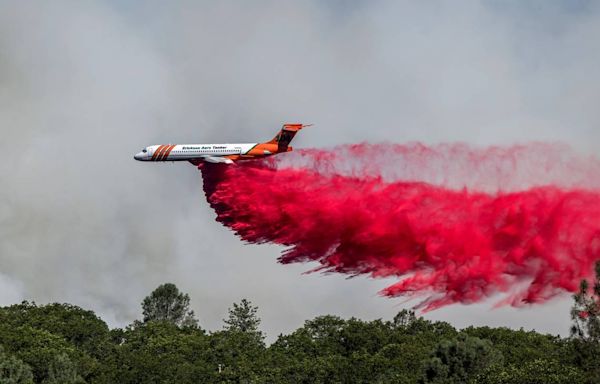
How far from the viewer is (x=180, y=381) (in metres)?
152

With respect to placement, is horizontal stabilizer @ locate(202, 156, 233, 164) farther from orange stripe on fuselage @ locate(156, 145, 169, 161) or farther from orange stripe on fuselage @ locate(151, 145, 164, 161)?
orange stripe on fuselage @ locate(151, 145, 164, 161)

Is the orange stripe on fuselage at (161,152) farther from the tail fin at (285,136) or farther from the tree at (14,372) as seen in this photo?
the tree at (14,372)

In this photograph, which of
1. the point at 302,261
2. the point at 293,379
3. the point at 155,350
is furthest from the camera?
the point at 155,350

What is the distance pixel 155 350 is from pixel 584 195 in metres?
81.3

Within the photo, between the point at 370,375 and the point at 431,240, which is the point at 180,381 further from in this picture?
the point at 431,240

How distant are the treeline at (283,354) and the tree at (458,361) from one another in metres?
0.11

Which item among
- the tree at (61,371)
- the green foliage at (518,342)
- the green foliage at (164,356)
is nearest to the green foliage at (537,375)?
the green foliage at (518,342)

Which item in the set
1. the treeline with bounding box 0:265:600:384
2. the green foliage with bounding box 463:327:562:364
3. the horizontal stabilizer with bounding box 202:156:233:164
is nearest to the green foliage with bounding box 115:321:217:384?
the treeline with bounding box 0:265:600:384

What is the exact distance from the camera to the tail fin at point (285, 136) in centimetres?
11731

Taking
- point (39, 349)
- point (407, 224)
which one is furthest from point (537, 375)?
point (39, 349)

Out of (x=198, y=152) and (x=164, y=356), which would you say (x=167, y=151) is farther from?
(x=164, y=356)

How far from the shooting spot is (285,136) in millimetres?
117500

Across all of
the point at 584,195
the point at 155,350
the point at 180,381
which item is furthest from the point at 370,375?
the point at 584,195

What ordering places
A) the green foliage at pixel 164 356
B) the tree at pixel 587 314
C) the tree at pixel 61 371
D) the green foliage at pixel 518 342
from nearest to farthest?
1. the tree at pixel 587 314
2. the tree at pixel 61 371
3. the green foliage at pixel 164 356
4. the green foliage at pixel 518 342
